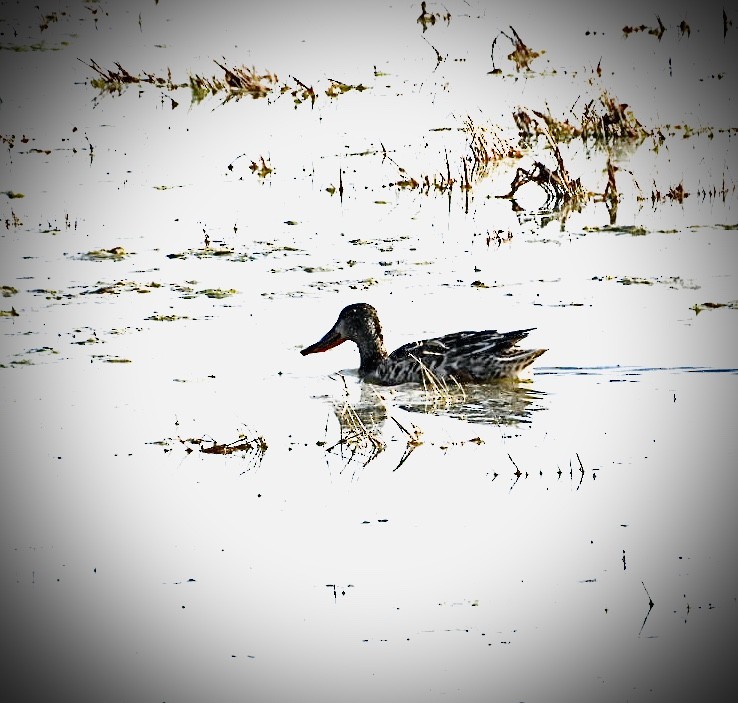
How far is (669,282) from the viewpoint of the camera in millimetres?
12312

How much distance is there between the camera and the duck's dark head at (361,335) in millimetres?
10717

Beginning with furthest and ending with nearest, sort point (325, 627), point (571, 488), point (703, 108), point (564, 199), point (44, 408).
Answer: point (703, 108), point (564, 199), point (44, 408), point (571, 488), point (325, 627)

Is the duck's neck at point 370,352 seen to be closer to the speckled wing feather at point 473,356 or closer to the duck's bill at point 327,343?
the duck's bill at point 327,343

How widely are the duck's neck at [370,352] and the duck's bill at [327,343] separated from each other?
0.14 metres

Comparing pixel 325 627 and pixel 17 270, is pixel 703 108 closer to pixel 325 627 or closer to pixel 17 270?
pixel 17 270

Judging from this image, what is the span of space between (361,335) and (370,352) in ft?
0.48

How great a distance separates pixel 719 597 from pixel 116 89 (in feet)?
63.9

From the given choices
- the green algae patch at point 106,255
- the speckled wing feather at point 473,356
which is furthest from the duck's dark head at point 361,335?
the green algae patch at point 106,255

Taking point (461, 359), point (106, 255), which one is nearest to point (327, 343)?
point (461, 359)

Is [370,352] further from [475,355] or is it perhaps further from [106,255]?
[106,255]

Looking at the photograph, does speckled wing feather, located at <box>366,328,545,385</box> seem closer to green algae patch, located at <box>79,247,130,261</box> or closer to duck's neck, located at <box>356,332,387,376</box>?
duck's neck, located at <box>356,332,387,376</box>

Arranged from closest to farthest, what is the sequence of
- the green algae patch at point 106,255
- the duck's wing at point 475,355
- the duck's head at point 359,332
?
the duck's wing at point 475,355 → the duck's head at point 359,332 → the green algae patch at point 106,255

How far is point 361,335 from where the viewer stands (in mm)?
10695

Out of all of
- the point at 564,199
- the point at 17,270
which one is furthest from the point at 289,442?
the point at 564,199
